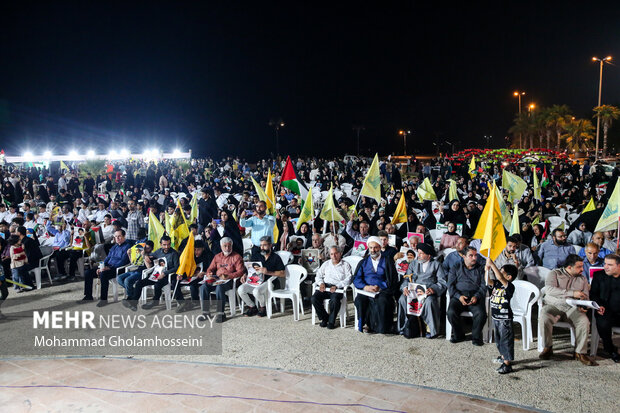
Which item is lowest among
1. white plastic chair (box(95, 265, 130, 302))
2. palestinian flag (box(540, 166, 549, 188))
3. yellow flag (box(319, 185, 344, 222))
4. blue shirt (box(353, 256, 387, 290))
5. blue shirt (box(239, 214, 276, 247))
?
white plastic chair (box(95, 265, 130, 302))

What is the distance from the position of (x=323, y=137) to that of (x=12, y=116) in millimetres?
37785

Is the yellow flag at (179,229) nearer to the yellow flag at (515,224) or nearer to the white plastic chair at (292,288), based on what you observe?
the white plastic chair at (292,288)

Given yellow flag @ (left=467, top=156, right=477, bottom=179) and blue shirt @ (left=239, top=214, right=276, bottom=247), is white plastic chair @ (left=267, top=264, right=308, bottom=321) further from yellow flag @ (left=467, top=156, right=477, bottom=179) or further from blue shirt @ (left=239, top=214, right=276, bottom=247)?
yellow flag @ (left=467, top=156, right=477, bottom=179)

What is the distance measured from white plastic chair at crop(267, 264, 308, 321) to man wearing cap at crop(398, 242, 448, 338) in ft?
5.50

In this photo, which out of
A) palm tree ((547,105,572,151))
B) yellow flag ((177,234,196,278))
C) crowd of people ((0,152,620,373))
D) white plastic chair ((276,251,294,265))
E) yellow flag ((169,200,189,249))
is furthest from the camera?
palm tree ((547,105,572,151))

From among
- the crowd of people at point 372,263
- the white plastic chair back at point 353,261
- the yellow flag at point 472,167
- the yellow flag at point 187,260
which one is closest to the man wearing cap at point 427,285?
the crowd of people at point 372,263

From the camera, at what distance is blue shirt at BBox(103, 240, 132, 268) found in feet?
Result: 29.9

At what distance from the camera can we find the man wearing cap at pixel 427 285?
22.7 feet

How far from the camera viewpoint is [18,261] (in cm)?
982

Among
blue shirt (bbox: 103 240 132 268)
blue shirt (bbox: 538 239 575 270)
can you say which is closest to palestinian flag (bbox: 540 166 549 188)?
blue shirt (bbox: 538 239 575 270)

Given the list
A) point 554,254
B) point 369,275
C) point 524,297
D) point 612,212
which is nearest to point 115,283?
point 369,275

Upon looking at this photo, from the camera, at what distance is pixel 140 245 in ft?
30.2

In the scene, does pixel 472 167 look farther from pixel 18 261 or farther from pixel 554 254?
pixel 18 261

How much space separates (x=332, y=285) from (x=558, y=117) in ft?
210
